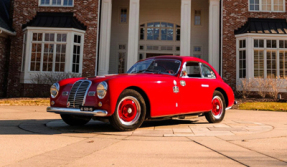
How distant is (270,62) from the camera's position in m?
16.5

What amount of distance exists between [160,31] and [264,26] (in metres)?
7.42

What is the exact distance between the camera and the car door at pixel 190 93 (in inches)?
214

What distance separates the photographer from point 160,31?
20.5m

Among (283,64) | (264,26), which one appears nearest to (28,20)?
(264,26)

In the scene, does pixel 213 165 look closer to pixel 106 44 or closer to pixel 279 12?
pixel 106 44

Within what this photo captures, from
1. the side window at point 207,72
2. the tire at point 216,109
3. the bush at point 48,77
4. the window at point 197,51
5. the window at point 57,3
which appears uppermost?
the window at point 57,3

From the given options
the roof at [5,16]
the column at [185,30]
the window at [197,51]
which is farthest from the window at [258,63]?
the roof at [5,16]

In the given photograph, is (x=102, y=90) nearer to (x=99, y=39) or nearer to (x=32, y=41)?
(x=32, y=41)

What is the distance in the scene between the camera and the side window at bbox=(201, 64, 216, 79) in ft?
20.6

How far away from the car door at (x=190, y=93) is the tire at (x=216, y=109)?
51cm

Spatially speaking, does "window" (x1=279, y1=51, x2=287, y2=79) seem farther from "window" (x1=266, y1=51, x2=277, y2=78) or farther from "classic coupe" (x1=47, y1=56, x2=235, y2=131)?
"classic coupe" (x1=47, y1=56, x2=235, y2=131)

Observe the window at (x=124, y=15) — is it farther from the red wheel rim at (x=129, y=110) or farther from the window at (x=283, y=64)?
the red wheel rim at (x=129, y=110)

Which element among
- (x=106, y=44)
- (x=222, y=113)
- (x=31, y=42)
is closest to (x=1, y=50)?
(x=31, y=42)

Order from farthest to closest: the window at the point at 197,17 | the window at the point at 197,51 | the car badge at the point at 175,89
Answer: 1. the window at the point at 197,17
2. the window at the point at 197,51
3. the car badge at the point at 175,89
